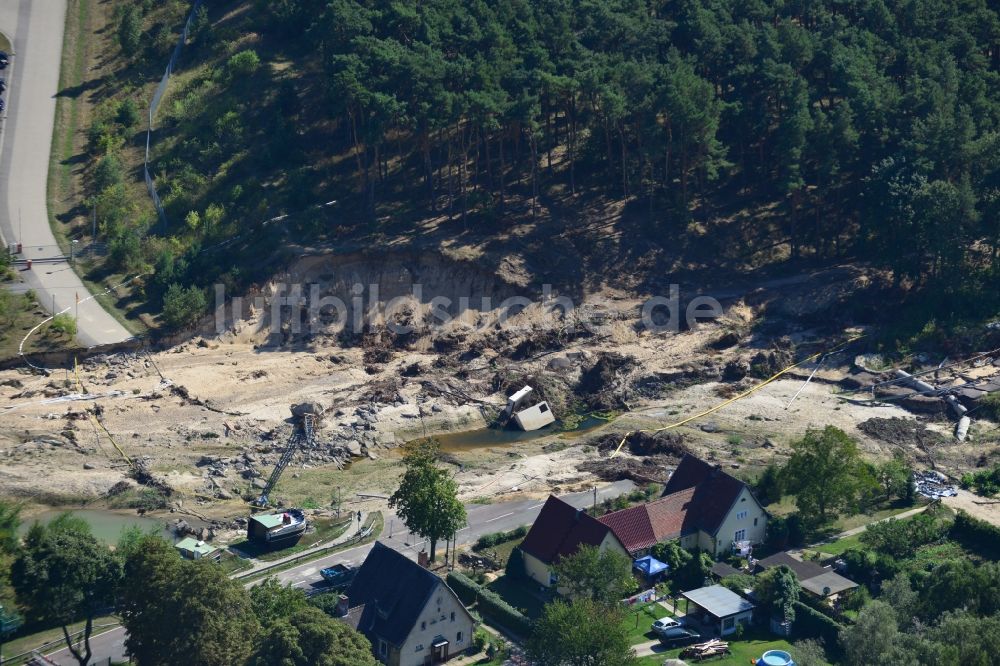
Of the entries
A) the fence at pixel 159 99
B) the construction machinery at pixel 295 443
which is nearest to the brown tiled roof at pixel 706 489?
the construction machinery at pixel 295 443

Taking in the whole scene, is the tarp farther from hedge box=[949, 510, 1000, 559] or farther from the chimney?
hedge box=[949, 510, 1000, 559]

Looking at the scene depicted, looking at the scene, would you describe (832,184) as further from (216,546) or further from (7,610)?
(7,610)

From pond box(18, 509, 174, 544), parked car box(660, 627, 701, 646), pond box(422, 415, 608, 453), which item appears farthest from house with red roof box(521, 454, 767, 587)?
pond box(18, 509, 174, 544)

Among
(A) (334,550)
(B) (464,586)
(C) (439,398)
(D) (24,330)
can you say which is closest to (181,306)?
(D) (24,330)

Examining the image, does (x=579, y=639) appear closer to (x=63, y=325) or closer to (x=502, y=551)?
(x=502, y=551)

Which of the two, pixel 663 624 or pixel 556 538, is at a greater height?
pixel 556 538

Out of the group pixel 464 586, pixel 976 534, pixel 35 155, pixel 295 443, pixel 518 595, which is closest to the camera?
pixel 464 586
